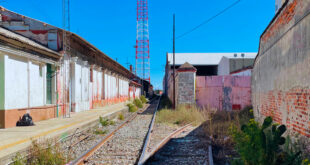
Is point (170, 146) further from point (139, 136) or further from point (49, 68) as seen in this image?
point (49, 68)

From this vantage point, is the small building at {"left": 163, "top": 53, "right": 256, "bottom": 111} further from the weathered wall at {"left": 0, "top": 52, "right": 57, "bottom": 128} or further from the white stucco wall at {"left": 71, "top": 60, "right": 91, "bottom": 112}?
the weathered wall at {"left": 0, "top": 52, "right": 57, "bottom": 128}

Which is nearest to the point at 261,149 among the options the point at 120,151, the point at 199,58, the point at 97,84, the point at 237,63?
the point at 120,151

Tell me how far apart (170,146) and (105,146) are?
6.22 feet

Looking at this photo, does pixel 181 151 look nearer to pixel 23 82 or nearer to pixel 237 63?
pixel 23 82

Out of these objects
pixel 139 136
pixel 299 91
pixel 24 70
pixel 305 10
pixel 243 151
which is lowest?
pixel 139 136

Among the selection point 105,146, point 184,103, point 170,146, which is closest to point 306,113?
point 170,146

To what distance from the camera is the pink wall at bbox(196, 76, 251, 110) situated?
49.9ft

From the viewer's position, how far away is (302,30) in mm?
4512

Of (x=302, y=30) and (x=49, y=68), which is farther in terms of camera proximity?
(x=49, y=68)

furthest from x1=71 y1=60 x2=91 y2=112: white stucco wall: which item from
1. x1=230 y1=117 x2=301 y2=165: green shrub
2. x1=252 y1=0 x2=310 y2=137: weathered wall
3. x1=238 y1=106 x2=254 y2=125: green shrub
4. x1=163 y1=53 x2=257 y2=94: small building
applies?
x1=163 y1=53 x2=257 y2=94: small building

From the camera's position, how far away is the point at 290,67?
204 inches

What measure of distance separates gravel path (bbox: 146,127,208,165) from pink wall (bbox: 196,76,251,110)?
22.7 feet

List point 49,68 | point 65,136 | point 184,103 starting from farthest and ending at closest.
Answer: point 184,103 < point 49,68 < point 65,136

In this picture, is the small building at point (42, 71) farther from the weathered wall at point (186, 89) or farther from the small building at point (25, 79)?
the weathered wall at point (186, 89)
